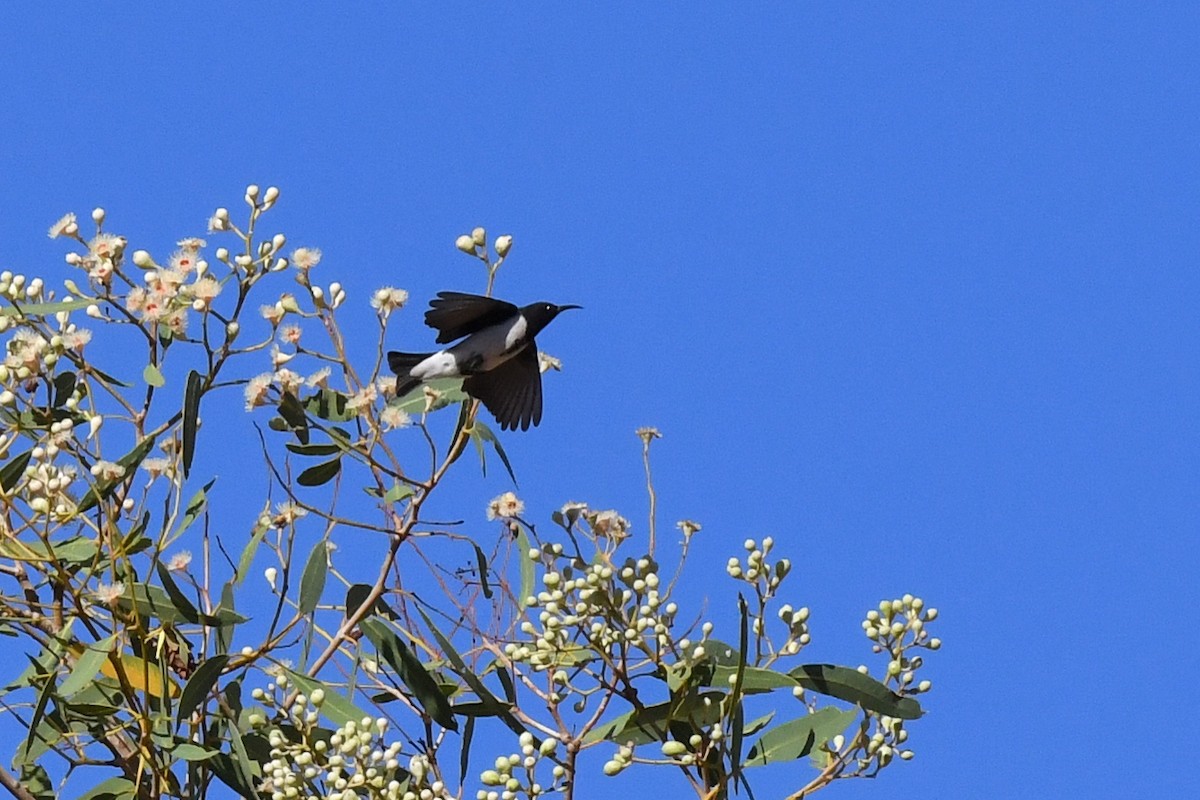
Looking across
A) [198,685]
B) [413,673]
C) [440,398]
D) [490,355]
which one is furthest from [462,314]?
[198,685]

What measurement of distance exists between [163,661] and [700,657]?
713mm

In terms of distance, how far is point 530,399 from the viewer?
11.0 ft

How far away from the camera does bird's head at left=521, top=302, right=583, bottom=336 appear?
322 cm

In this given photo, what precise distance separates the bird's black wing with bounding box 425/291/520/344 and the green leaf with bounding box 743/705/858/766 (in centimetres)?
101

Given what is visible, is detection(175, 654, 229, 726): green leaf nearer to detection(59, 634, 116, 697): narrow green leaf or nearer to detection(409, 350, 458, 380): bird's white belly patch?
detection(59, 634, 116, 697): narrow green leaf

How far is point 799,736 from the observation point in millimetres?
2355

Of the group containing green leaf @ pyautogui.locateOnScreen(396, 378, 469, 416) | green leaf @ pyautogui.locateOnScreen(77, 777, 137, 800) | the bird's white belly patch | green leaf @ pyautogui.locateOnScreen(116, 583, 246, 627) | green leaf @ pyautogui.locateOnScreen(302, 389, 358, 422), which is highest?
the bird's white belly patch

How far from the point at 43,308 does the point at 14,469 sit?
29 cm

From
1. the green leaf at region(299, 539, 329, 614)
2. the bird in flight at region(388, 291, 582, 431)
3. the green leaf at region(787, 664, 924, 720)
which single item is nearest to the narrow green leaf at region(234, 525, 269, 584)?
the green leaf at region(299, 539, 329, 614)

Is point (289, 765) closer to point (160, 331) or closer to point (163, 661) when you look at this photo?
point (163, 661)

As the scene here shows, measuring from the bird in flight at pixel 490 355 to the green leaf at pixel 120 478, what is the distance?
659 millimetres

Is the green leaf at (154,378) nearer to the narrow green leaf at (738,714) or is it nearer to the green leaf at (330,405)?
the green leaf at (330,405)

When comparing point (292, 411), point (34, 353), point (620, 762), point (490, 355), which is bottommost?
point (620, 762)

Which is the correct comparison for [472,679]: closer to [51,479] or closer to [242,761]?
[242,761]
